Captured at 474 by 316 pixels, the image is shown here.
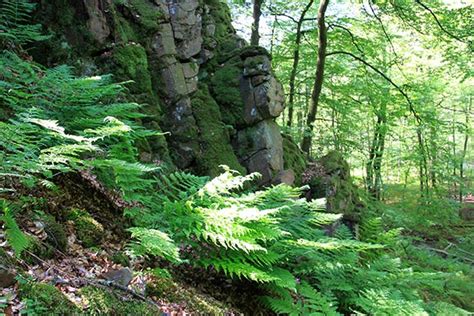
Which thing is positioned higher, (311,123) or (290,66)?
(290,66)

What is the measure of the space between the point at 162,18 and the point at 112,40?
5.16 ft

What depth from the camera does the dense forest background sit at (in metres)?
2.65

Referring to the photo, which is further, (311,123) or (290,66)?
(290,66)

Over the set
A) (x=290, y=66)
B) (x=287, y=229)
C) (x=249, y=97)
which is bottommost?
(x=287, y=229)

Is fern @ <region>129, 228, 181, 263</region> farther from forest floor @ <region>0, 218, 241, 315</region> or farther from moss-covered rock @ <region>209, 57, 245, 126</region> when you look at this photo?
moss-covered rock @ <region>209, 57, 245, 126</region>

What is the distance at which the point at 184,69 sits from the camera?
25.9ft

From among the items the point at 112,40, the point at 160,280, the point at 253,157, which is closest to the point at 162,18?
the point at 112,40

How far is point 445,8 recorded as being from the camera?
974cm

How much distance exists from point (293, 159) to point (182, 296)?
7027 mm

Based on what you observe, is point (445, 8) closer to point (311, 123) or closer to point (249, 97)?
point (311, 123)

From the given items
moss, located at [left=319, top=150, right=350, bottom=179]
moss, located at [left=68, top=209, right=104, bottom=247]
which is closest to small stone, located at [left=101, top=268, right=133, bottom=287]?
moss, located at [left=68, top=209, right=104, bottom=247]

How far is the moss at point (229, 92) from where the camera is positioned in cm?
850

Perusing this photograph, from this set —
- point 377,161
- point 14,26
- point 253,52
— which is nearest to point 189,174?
point 14,26

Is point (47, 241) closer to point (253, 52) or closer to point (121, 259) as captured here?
point (121, 259)
